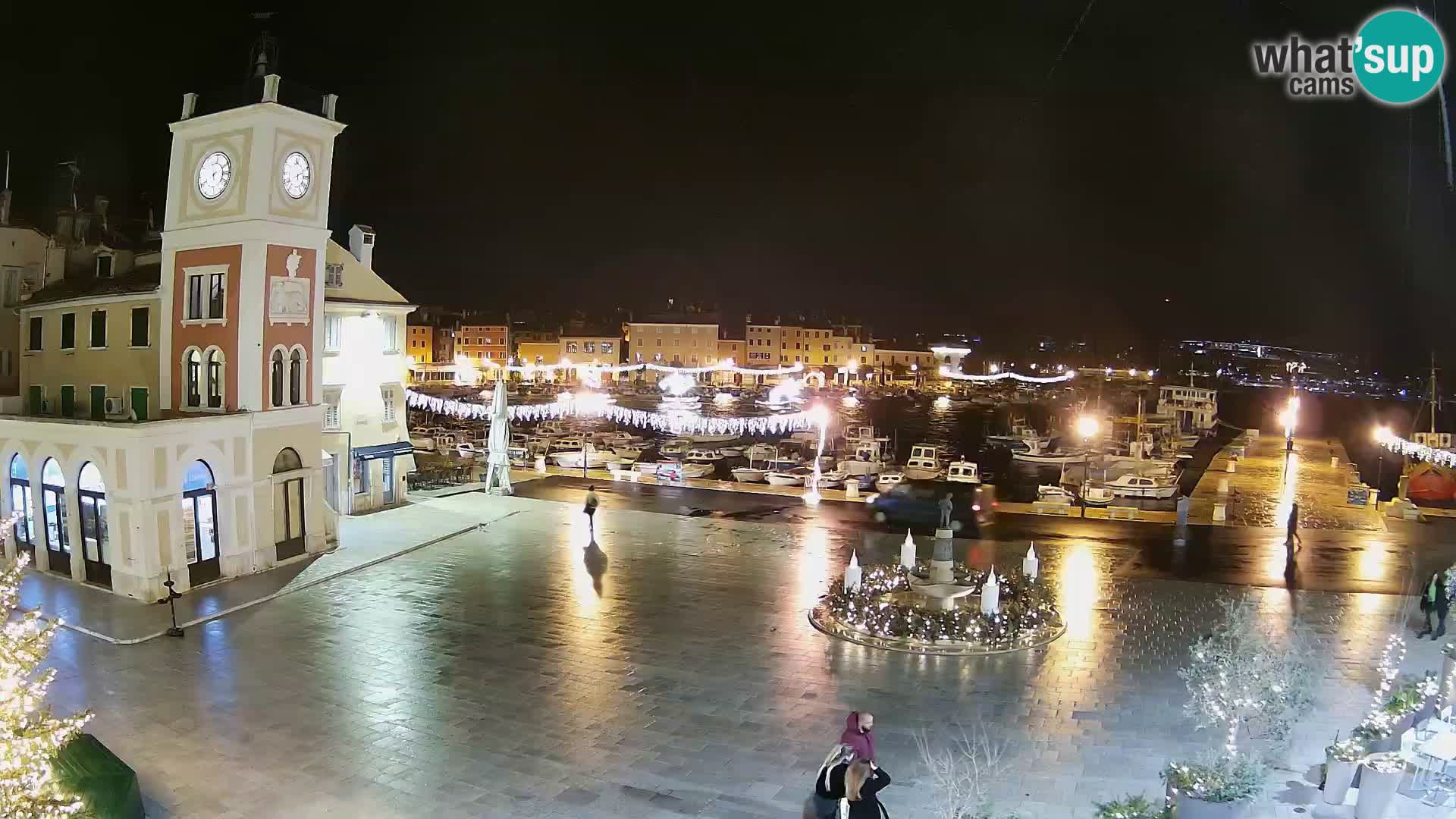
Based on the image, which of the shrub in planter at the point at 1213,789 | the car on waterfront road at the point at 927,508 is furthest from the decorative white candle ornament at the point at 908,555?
the shrub in planter at the point at 1213,789

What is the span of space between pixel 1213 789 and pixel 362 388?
79.0ft

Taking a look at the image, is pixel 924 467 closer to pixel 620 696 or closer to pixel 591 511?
pixel 591 511

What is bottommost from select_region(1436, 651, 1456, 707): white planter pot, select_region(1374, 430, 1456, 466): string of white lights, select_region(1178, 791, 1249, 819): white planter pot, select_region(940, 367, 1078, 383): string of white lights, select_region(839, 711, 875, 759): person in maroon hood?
select_region(1178, 791, 1249, 819): white planter pot

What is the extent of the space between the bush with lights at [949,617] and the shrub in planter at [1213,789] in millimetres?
6192

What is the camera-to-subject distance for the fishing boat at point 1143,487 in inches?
1618

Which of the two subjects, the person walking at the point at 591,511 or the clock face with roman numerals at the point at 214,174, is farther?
the person walking at the point at 591,511

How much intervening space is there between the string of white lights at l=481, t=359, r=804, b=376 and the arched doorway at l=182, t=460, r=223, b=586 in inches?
3745

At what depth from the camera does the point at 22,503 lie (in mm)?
20531

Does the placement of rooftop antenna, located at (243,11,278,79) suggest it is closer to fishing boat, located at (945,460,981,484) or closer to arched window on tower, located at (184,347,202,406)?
arched window on tower, located at (184,347,202,406)

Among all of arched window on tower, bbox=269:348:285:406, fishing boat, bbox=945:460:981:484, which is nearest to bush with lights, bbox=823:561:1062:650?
arched window on tower, bbox=269:348:285:406

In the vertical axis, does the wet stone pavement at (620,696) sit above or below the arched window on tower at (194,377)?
below

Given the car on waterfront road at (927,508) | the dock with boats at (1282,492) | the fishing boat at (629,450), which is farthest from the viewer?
the fishing boat at (629,450)

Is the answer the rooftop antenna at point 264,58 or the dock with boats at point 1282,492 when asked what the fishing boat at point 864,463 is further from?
the rooftop antenna at point 264,58

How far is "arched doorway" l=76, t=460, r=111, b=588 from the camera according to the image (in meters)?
18.8
